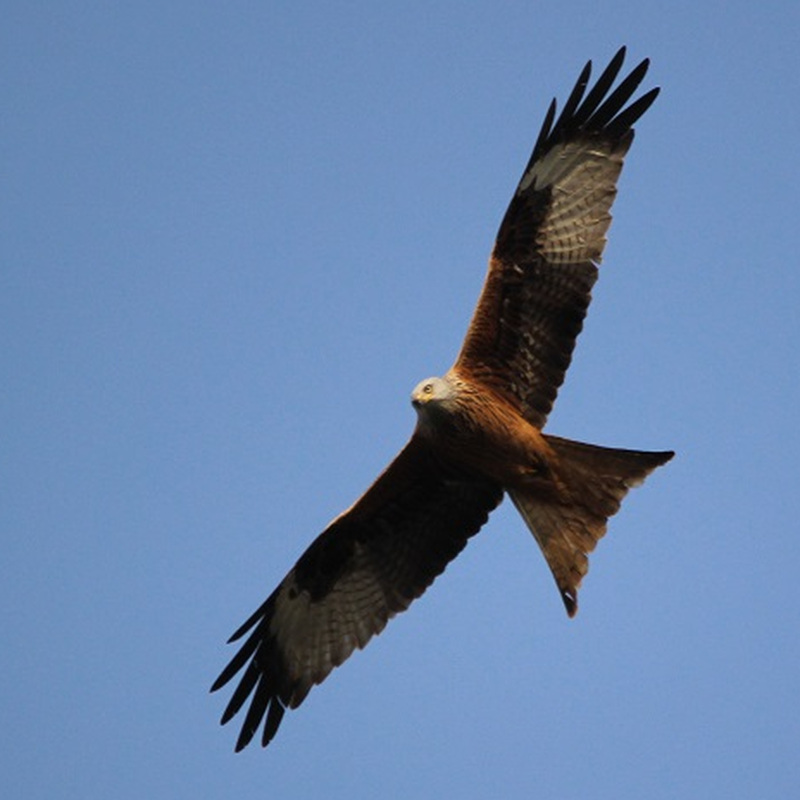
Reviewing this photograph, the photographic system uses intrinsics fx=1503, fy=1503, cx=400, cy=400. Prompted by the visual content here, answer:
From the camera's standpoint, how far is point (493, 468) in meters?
8.65

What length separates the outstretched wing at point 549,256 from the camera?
28.1ft

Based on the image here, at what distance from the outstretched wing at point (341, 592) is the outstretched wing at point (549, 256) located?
36.7 inches

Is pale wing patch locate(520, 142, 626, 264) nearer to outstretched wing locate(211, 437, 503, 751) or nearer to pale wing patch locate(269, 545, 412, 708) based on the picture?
outstretched wing locate(211, 437, 503, 751)

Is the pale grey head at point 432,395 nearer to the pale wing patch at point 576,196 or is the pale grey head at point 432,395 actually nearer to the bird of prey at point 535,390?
the bird of prey at point 535,390

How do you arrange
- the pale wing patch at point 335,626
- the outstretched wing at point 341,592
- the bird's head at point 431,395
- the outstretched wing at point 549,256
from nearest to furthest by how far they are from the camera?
the bird's head at point 431,395
the outstretched wing at point 549,256
the outstretched wing at point 341,592
the pale wing patch at point 335,626

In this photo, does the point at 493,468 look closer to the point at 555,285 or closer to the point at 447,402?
the point at 447,402

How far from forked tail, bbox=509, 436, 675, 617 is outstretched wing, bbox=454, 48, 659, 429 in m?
0.36

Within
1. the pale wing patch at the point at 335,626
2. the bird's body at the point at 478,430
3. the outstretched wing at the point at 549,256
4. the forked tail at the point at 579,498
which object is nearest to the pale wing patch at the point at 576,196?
the outstretched wing at the point at 549,256

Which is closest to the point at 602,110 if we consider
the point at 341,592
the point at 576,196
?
the point at 576,196

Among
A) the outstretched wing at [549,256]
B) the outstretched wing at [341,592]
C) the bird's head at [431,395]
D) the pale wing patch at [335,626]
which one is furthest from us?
the pale wing patch at [335,626]

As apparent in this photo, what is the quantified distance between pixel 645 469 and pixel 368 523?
181 centimetres

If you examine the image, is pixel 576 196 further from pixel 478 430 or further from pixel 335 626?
pixel 335 626

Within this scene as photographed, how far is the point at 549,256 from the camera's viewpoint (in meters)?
8.60

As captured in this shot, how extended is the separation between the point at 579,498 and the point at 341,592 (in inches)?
69.2
